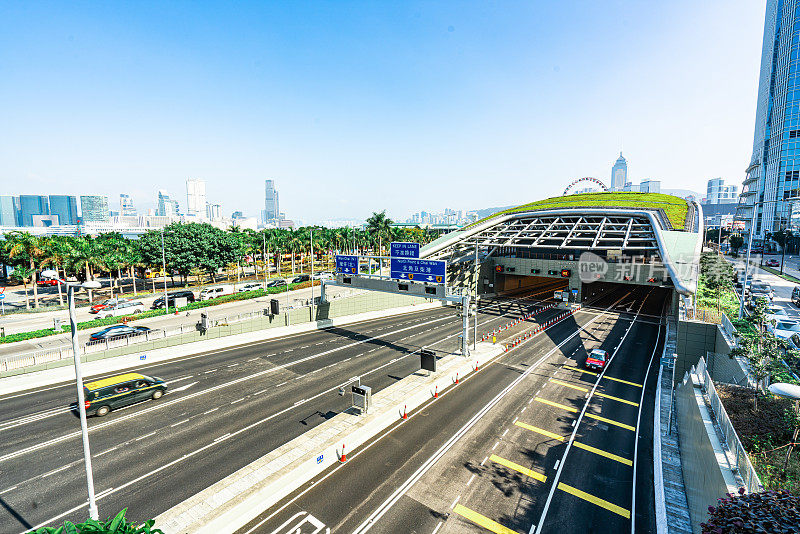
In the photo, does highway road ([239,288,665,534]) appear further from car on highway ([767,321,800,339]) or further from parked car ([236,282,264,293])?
parked car ([236,282,264,293])

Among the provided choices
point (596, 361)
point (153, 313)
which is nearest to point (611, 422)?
point (596, 361)

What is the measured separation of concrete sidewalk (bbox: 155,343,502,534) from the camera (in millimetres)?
14008

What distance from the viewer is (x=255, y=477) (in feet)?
53.9

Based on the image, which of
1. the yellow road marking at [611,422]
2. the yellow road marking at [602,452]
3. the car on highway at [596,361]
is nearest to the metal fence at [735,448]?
the yellow road marking at [602,452]

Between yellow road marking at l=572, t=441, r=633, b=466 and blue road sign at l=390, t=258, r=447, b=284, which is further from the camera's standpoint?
blue road sign at l=390, t=258, r=447, b=284

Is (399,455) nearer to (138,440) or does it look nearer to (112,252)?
(138,440)

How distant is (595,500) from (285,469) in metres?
14.4

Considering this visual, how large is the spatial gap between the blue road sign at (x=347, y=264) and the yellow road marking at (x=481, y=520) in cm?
2722

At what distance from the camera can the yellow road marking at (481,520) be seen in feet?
46.3

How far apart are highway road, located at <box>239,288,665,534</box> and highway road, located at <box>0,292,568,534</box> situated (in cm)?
505

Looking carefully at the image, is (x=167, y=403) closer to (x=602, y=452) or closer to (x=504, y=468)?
(x=504, y=468)

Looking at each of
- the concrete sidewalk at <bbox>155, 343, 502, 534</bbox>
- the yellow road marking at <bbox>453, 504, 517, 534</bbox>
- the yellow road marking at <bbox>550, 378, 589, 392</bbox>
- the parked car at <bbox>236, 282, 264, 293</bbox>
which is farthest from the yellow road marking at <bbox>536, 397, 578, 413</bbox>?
the parked car at <bbox>236, 282, 264, 293</bbox>

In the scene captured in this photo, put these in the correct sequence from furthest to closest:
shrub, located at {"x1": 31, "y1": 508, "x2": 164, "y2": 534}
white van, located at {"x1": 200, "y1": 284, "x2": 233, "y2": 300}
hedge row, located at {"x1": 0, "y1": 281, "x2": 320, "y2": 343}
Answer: white van, located at {"x1": 200, "y1": 284, "x2": 233, "y2": 300} → hedge row, located at {"x1": 0, "y1": 281, "x2": 320, "y2": 343} → shrub, located at {"x1": 31, "y1": 508, "x2": 164, "y2": 534}

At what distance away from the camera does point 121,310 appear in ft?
150
